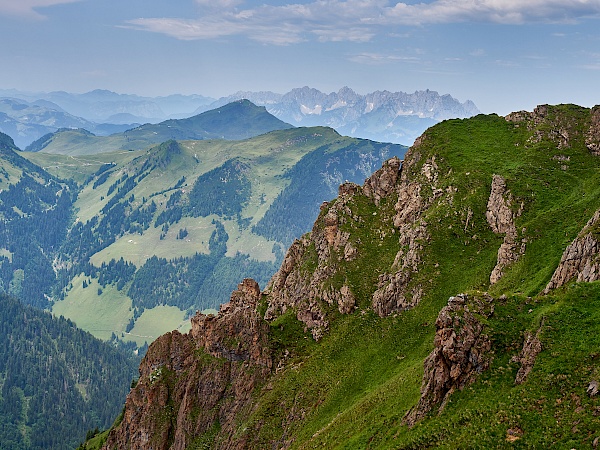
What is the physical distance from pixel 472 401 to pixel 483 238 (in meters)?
65.6

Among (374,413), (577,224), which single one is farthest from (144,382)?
(577,224)

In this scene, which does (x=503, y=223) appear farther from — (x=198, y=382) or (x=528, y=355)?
(x=198, y=382)

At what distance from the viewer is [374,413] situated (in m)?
88.6

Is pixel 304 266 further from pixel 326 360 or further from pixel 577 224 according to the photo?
pixel 577 224

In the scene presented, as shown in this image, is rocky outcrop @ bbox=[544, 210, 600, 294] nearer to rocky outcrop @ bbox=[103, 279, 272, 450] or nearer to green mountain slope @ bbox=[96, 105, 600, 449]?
green mountain slope @ bbox=[96, 105, 600, 449]

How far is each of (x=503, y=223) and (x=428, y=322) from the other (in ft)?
97.7

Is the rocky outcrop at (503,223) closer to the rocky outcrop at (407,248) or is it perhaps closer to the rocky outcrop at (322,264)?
the rocky outcrop at (407,248)

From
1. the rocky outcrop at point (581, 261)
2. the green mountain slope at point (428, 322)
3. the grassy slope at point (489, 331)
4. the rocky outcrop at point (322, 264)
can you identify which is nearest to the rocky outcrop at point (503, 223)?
the green mountain slope at point (428, 322)

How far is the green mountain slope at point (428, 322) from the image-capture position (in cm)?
6512

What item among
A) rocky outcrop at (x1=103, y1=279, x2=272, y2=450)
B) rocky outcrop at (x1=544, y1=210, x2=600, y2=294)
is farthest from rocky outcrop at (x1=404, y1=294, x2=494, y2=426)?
rocky outcrop at (x1=103, y1=279, x2=272, y2=450)

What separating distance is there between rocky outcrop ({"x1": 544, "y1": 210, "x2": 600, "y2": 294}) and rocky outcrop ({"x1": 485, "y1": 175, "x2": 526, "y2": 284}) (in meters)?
21.4

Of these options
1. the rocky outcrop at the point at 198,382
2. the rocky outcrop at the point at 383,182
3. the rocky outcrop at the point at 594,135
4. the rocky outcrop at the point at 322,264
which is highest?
the rocky outcrop at the point at 594,135

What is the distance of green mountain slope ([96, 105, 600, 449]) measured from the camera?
65.1 meters

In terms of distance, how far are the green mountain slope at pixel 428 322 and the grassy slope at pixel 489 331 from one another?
298 mm
